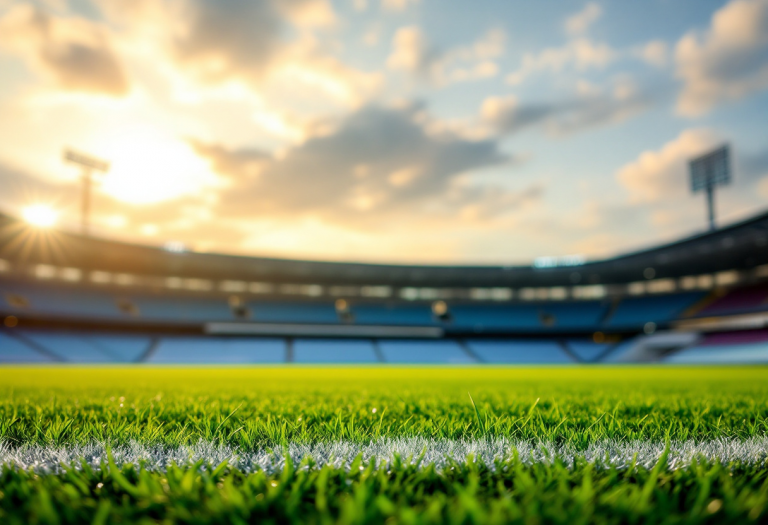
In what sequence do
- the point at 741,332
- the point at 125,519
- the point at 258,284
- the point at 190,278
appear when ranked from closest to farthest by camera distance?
the point at 125,519 → the point at 741,332 → the point at 190,278 → the point at 258,284

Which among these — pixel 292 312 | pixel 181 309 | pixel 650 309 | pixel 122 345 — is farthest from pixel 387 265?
pixel 650 309

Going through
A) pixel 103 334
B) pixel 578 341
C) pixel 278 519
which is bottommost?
pixel 578 341

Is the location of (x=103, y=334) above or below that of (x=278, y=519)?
below

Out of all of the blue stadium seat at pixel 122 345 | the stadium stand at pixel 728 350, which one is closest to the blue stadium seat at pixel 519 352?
the stadium stand at pixel 728 350

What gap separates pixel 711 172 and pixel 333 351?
35.5 m

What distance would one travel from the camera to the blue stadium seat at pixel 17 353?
90.4 feet

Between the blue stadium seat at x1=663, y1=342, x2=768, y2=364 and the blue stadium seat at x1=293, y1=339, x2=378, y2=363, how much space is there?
24.5 meters

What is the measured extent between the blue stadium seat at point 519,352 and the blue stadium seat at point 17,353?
33.8 metres

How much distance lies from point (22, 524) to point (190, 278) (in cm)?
4357

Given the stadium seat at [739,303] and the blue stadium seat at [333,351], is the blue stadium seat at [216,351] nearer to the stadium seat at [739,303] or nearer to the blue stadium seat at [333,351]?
the blue stadium seat at [333,351]

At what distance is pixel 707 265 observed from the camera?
3375 cm

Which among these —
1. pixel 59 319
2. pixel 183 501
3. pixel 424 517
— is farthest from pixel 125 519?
pixel 59 319

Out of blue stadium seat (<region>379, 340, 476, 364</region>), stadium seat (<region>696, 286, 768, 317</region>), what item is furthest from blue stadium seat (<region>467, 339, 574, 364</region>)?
stadium seat (<region>696, 286, 768, 317</region>)

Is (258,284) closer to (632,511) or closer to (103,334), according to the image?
(103,334)
